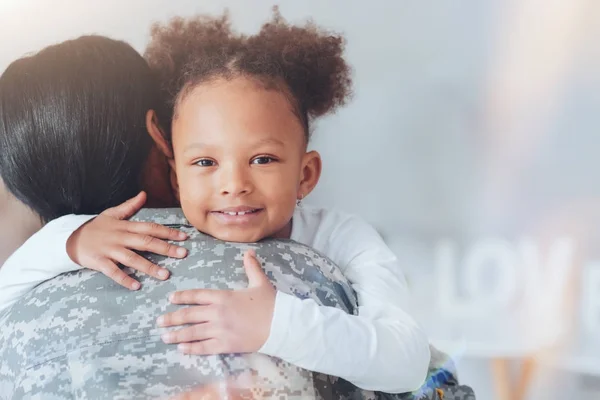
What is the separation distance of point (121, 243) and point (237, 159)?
170 mm

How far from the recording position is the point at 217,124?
790 mm

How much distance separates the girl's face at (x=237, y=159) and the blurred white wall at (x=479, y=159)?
5.4 inches

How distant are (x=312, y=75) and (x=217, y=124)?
18 centimetres

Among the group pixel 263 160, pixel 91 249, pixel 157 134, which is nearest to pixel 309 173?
pixel 263 160

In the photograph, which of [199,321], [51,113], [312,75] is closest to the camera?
[199,321]

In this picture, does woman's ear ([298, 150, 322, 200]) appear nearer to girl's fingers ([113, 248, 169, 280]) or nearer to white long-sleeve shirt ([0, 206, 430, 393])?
white long-sleeve shirt ([0, 206, 430, 393])

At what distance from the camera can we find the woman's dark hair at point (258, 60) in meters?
0.82

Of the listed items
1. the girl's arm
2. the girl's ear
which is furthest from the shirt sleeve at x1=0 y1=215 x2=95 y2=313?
the girl's ear

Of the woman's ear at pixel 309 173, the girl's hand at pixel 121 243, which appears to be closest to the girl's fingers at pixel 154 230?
the girl's hand at pixel 121 243

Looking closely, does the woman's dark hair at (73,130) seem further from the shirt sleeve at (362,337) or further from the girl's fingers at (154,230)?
the shirt sleeve at (362,337)

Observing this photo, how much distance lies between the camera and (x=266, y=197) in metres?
0.80

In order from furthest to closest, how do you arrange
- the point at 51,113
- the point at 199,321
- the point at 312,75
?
the point at 312,75 < the point at 51,113 < the point at 199,321

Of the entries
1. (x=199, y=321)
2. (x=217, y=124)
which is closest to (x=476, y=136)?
(x=217, y=124)

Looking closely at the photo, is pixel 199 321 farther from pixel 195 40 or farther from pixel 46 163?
pixel 195 40
